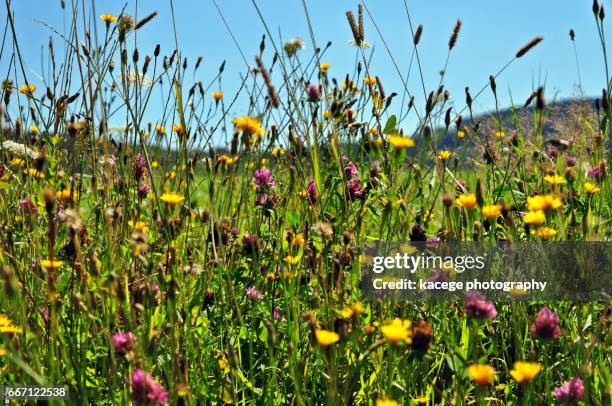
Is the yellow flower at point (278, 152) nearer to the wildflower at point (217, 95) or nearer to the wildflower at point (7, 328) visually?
the wildflower at point (217, 95)

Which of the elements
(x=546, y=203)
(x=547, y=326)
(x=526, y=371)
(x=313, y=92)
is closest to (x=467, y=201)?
(x=546, y=203)

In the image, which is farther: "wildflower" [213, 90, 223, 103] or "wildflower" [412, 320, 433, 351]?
"wildflower" [213, 90, 223, 103]

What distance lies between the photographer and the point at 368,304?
146cm

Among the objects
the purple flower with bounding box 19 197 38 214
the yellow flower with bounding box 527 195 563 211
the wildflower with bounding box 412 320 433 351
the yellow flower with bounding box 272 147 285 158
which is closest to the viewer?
the wildflower with bounding box 412 320 433 351

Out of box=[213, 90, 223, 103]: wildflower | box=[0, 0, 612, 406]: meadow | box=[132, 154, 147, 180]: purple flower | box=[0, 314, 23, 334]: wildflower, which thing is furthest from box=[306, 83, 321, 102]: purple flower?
box=[0, 314, 23, 334]: wildflower

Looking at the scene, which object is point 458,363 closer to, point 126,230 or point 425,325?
point 425,325

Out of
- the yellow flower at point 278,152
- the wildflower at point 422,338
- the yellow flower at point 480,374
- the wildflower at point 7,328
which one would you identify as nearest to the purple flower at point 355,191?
the yellow flower at point 278,152

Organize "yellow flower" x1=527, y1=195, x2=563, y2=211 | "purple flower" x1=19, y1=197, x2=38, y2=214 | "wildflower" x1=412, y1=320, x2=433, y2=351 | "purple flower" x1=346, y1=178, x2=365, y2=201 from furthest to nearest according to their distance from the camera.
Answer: "purple flower" x1=346, y1=178, x2=365, y2=201, "purple flower" x1=19, y1=197, x2=38, y2=214, "yellow flower" x1=527, y1=195, x2=563, y2=211, "wildflower" x1=412, y1=320, x2=433, y2=351

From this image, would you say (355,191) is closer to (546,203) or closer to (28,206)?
(546,203)

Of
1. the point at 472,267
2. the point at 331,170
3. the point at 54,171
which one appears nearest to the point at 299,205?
the point at 331,170

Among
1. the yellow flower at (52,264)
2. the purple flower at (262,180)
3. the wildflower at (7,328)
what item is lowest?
the wildflower at (7,328)

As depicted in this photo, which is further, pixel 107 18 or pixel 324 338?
pixel 107 18

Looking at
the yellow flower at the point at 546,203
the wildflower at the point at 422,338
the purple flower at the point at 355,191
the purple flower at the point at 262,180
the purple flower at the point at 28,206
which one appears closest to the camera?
the wildflower at the point at 422,338

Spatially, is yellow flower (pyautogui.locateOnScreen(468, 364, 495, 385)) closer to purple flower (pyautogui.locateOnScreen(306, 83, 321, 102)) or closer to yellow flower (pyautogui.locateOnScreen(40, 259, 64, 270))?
yellow flower (pyautogui.locateOnScreen(40, 259, 64, 270))
